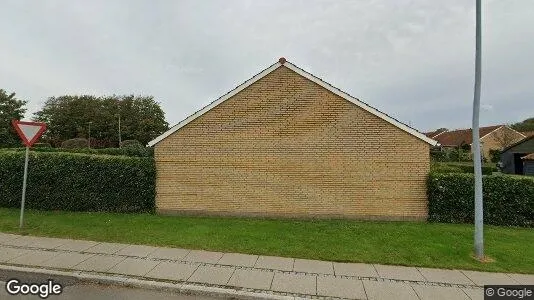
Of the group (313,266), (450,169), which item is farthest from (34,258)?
(450,169)

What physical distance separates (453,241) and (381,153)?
349 cm

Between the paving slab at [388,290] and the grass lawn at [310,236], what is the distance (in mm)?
1071

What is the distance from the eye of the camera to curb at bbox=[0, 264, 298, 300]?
5391 millimetres

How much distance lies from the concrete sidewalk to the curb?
0.10 ft

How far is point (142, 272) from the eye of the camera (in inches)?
241

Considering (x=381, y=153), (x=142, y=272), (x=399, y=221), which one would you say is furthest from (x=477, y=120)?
(x=142, y=272)

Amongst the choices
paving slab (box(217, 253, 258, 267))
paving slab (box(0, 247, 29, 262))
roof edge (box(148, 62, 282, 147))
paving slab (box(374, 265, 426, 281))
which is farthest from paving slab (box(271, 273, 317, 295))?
roof edge (box(148, 62, 282, 147))

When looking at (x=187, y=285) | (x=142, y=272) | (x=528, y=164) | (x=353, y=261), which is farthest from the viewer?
(x=528, y=164)

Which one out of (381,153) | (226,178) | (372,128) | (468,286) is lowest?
(468,286)

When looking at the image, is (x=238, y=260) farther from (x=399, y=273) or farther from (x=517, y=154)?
(x=517, y=154)

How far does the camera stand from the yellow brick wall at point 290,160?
11.1m

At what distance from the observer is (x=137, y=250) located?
292 inches

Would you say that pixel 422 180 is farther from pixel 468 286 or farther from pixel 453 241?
pixel 468 286

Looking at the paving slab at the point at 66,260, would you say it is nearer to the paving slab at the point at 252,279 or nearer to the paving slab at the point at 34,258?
the paving slab at the point at 34,258
